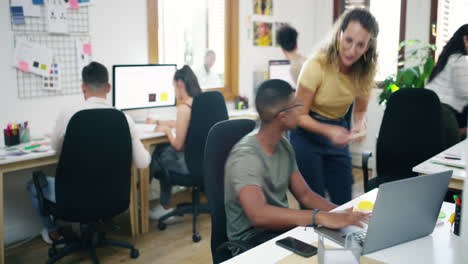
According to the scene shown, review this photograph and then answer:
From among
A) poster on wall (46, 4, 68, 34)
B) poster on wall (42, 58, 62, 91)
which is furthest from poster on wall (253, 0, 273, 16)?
poster on wall (42, 58, 62, 91)

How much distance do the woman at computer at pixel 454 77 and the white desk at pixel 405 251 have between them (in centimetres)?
171

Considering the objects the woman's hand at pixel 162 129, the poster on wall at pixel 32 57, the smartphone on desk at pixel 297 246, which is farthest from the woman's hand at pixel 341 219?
the poster on wall at pixel 32 57

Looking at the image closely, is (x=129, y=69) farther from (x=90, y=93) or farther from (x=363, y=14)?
(x=363, y=14)

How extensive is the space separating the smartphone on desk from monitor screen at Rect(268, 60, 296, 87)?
354 cm

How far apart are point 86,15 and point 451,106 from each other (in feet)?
8.77

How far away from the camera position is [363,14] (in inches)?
82.2

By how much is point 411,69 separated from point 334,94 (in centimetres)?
256

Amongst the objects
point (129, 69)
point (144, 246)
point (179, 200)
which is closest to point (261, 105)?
point (144, 246)

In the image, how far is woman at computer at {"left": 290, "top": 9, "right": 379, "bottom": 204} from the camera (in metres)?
2.11

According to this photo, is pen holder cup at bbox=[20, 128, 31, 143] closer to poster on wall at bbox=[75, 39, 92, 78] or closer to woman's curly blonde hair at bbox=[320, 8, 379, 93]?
poster on wall at bbox=[75, 39, 92, 78]

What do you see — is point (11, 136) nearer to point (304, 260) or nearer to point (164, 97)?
point (164, 97)

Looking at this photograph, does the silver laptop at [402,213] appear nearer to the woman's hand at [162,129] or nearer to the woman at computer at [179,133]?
the woman at computer at [179,133]

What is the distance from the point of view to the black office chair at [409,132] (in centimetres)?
267

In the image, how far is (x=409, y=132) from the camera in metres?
2.71
